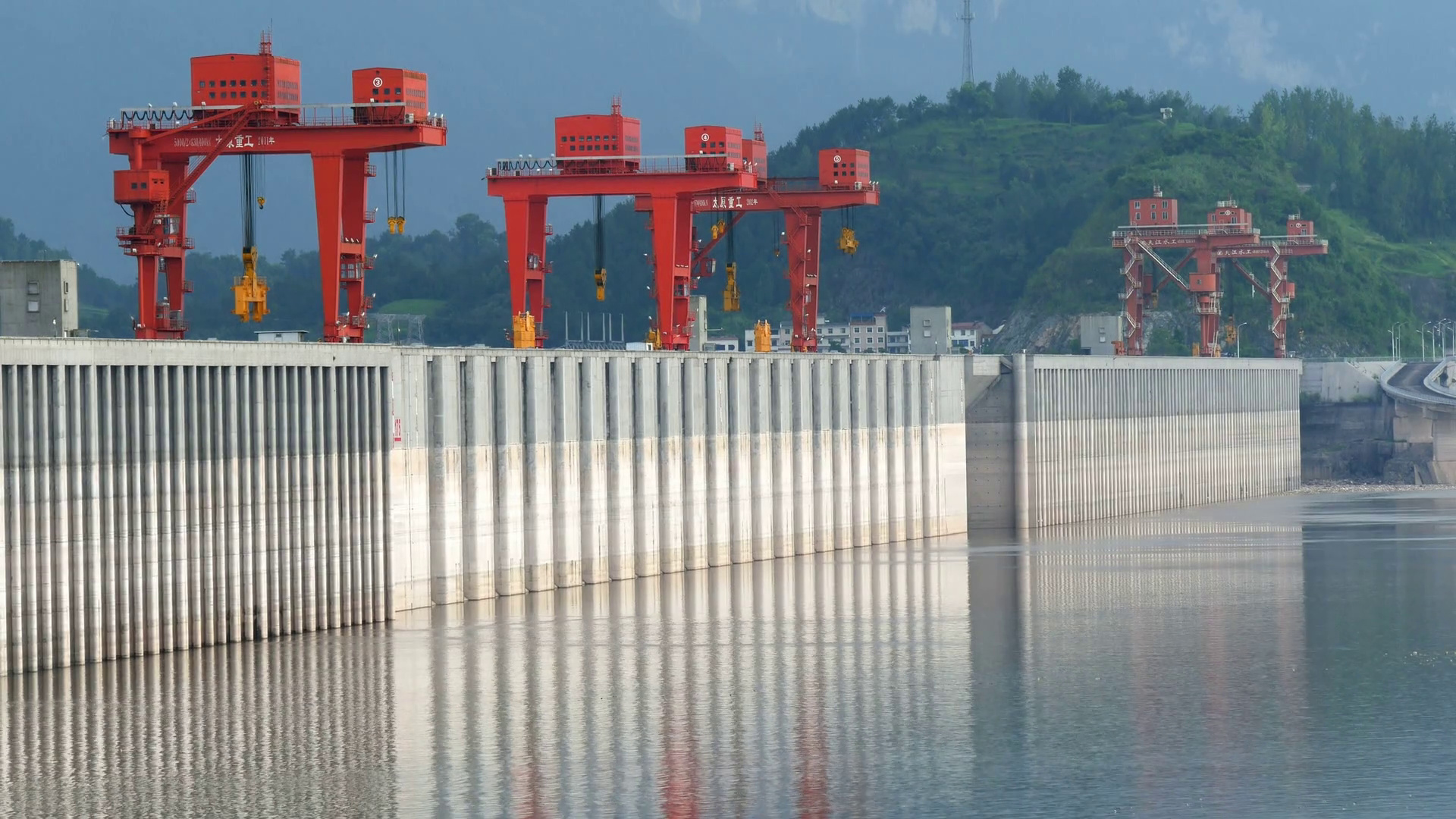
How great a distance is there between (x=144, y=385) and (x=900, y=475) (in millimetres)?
49235

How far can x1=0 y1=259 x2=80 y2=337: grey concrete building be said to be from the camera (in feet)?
191

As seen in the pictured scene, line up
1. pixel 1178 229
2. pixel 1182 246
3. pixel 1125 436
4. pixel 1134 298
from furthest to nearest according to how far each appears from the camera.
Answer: pixel 1182 246 < pixel 1178 229 < pixel 1134 298 < pixel 1125 436

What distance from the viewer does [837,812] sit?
129ft

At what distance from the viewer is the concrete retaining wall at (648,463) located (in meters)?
64.4

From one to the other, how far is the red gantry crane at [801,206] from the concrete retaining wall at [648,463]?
975cm

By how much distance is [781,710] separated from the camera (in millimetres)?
49344

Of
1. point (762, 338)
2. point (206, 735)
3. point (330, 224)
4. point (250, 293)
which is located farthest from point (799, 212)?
point (206, 735)

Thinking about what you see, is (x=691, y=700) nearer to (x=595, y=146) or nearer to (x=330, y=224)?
(x=330, y=224)

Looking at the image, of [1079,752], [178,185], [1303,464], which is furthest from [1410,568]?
[1303,464]

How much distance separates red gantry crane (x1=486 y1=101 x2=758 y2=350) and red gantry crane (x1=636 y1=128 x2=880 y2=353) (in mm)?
7283

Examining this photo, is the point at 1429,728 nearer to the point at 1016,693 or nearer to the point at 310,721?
the point at 1016,693

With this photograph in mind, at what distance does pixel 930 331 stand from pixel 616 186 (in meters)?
28.5

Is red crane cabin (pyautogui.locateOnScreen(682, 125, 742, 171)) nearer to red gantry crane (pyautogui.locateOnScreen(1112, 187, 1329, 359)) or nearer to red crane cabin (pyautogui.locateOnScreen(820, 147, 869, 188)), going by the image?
red crane cabin (pyautogui.locateOnScreen(820, 147, 869, 188))

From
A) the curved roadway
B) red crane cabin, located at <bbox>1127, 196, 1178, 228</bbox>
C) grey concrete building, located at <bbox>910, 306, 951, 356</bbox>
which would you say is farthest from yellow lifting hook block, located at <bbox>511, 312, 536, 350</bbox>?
the curved roadway
